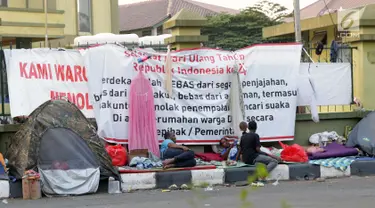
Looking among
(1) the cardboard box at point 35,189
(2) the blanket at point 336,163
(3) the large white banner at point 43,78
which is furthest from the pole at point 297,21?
(1) the cardboard box at point 35,189

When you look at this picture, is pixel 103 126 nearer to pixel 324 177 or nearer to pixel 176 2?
pixel 324 177

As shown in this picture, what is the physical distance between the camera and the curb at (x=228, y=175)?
37.0 ft

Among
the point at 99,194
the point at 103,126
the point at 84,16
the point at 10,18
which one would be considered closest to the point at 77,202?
the point at 99,194

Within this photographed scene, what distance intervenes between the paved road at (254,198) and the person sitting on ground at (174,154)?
2.48ft

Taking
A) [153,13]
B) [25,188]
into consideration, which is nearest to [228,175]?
[25,188]

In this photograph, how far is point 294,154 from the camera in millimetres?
12609

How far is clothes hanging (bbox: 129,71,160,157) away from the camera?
12.5 metres

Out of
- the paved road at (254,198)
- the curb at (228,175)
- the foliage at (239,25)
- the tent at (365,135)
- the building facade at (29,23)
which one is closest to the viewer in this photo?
the paved road at (254,198)

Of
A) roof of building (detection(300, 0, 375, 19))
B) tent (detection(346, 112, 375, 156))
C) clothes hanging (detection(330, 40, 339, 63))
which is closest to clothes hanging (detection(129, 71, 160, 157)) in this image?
tent (detection(346, 112, 375, 156))

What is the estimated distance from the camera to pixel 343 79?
1438 cm

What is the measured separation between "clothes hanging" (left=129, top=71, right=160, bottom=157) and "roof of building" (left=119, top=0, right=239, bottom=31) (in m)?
42.6

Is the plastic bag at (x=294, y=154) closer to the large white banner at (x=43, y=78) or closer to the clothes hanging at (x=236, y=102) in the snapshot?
the clothes hanging at (x=236, y=102)

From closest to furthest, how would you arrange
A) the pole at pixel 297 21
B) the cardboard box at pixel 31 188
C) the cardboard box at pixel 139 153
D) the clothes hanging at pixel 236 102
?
the cardboard box at pixel 31 188 → the cardboard box at pixel 139 153 → the clothes hanging at pixel 236 102 → the pole at pixel 297 21

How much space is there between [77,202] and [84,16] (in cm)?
1880
